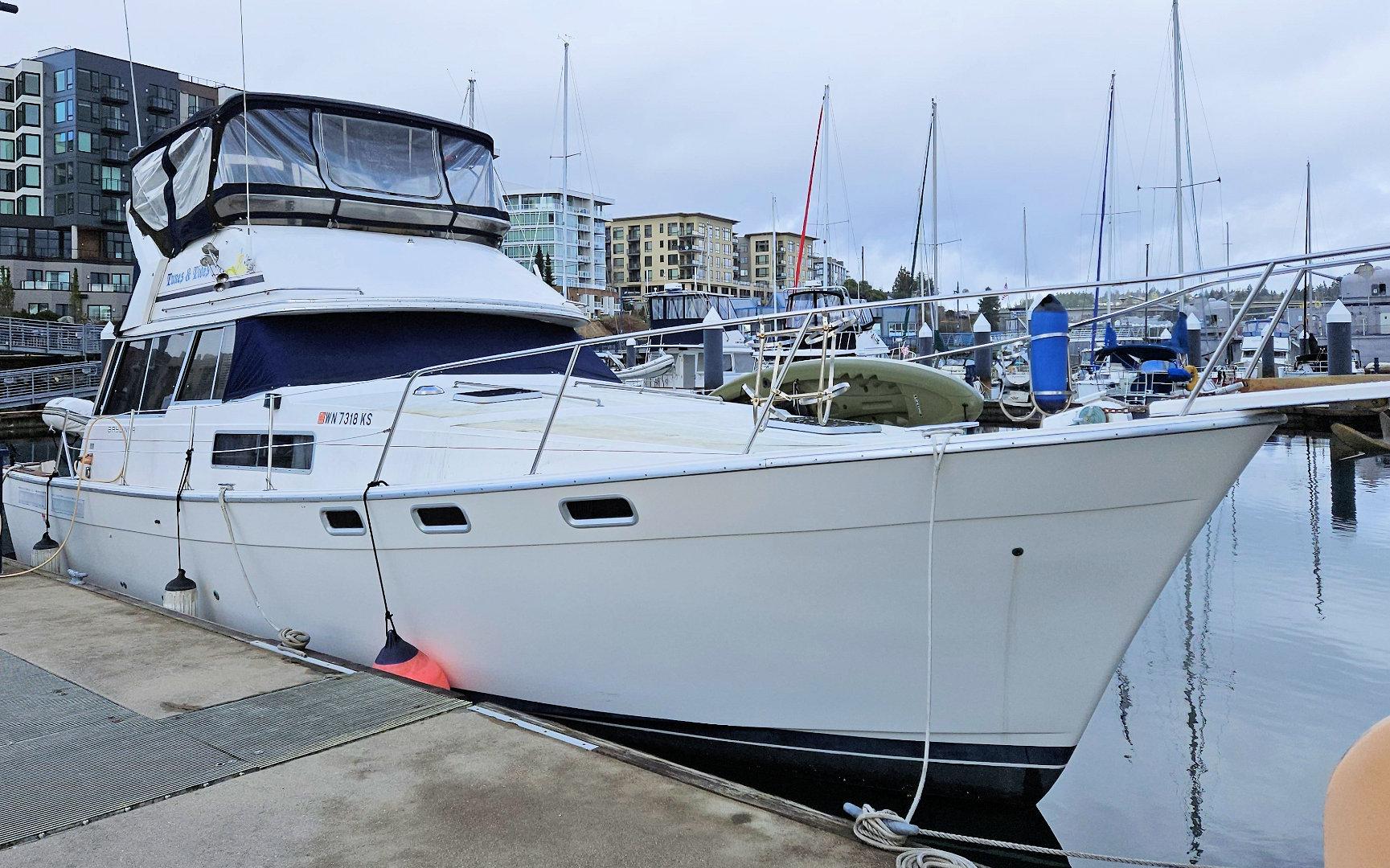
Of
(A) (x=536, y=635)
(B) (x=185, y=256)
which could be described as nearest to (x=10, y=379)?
(B) (x=185, y=256)

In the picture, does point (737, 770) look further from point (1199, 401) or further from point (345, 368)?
point (345, 368)

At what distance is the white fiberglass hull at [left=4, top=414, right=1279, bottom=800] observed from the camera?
12.9ft

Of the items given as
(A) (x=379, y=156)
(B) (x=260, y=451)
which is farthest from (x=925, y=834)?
(A) (x=379, y=156)

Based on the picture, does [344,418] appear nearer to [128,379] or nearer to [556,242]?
[128,379]

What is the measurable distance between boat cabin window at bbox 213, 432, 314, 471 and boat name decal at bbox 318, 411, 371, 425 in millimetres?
132

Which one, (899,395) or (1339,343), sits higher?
(1339,343)

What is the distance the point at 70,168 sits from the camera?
5450 centimetres

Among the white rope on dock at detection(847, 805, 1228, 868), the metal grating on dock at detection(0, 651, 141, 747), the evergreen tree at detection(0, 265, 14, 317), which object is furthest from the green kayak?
the evergreen tree at detection(0, 265, 14, 317)

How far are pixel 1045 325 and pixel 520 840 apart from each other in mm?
2944

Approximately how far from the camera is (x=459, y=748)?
433 centimetres

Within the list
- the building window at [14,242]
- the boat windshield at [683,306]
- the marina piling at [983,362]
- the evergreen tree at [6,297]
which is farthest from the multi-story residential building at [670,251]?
the marina piling at [983,362]

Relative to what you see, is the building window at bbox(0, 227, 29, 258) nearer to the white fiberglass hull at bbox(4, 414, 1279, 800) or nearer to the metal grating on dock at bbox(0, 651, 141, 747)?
the metal grating on dock at bbox(0, 651, 141, 747)

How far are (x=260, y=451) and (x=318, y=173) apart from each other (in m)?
2.24

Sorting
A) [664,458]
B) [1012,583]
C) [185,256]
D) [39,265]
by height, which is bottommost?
[1012,583]
